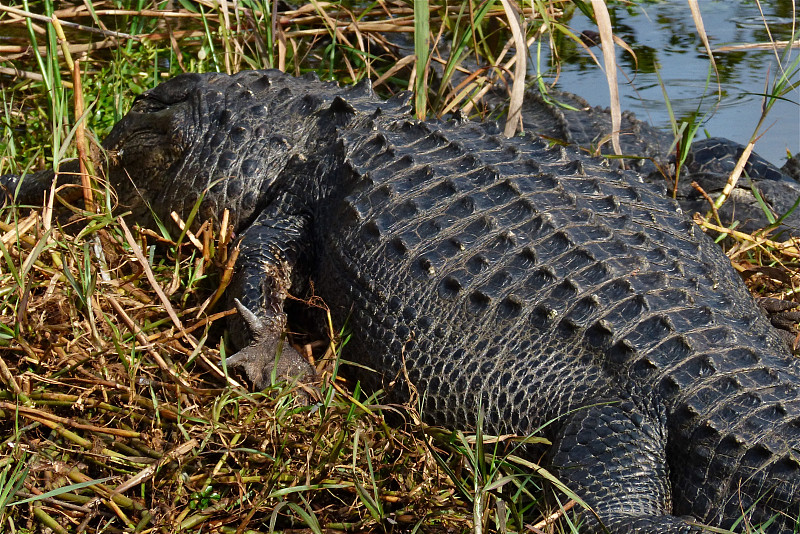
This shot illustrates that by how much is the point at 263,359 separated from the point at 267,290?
12.6 inches

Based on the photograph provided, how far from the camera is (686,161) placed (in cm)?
467

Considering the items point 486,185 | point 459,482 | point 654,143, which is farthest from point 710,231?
point 459,482

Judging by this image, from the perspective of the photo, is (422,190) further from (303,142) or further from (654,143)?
(654,143)

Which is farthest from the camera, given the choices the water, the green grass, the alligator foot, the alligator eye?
the water

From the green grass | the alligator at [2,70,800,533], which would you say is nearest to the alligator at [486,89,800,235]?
the alligator at [2,70,800,533]

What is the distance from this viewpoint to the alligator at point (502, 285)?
2.41m

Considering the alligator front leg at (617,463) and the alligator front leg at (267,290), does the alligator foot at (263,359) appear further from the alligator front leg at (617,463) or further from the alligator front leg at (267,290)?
the alligator front leg at (617,463)

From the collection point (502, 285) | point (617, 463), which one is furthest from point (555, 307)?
point (617, 463)

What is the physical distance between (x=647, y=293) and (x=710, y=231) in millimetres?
1541

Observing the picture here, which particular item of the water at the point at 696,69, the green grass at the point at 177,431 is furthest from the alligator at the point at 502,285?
the water at the point at 696,69

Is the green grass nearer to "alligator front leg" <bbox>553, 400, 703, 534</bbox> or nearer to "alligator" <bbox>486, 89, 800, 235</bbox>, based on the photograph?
"alligator front leg" <bbox>553, 400, 703, 534</bbox>

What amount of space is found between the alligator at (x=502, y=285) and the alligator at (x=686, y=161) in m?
1.07

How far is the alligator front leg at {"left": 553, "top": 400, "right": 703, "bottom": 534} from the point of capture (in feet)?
7.79

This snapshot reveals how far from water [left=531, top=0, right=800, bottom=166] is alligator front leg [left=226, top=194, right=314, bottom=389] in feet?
8.12
